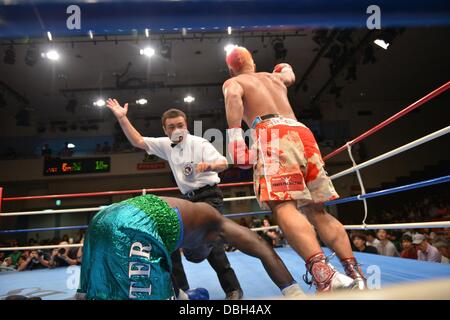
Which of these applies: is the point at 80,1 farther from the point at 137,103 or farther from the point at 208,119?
the point at 208,119

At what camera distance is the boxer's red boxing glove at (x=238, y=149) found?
136 centimetres

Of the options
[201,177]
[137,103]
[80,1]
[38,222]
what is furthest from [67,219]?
[80,1]

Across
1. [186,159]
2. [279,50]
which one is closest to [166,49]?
[279,50]

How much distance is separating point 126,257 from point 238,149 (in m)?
0.63

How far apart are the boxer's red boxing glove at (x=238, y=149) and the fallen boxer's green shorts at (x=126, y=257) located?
1.46ft

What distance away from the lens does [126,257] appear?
914mm

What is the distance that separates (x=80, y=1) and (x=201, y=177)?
1051mm

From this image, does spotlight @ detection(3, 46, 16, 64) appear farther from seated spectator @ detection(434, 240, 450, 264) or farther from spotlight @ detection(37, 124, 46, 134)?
seated spectator @ detection(434, 240, 450, 264)

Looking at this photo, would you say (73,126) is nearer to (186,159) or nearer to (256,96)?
(186,159)

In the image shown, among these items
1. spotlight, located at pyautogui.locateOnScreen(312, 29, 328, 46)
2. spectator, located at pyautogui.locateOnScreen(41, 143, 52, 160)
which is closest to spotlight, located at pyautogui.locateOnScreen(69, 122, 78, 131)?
spectator, located at pyautogui.locateOnScreen(41, 143, 52, 160)

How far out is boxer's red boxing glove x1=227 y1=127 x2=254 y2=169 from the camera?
1359 millimetres

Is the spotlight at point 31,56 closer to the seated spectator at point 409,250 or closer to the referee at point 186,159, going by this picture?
the referee at point 186,159

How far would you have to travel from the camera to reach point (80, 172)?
33.8 feet
